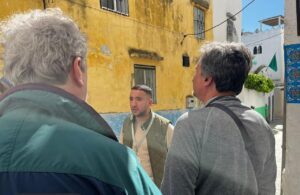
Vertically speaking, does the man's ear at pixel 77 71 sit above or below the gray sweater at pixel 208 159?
above

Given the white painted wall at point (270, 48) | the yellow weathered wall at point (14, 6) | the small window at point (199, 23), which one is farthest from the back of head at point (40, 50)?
the white painted wall at point (270, 48)

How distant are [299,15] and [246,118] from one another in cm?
197

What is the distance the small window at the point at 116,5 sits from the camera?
7152mm

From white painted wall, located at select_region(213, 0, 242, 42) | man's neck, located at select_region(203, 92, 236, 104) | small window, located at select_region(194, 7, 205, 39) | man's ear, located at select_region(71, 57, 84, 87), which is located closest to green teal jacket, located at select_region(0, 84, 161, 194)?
man's ear, located at select_region(71, 57, 84, 87)

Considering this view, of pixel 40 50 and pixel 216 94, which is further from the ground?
pixel 40 50

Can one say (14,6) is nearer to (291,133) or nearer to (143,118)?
(143,118)

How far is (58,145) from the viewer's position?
0.83 m

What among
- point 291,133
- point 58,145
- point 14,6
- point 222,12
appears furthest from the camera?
point 222,12

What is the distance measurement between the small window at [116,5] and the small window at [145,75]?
1392 millimetres

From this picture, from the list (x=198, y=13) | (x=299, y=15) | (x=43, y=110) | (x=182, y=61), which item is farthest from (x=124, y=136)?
(x=198, y=13)

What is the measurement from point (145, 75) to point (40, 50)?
7391mm

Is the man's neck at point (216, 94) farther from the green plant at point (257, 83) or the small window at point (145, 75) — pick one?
the green plant at point (257, 83)

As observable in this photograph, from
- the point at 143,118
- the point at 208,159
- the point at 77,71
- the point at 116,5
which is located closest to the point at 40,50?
the point at 77,71

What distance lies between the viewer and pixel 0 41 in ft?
3.95
